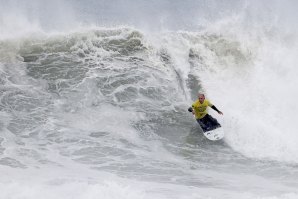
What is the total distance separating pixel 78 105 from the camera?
51.0 ft

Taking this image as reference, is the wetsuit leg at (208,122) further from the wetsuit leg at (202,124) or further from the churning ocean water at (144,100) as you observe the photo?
the churning ocean water at (144,100)

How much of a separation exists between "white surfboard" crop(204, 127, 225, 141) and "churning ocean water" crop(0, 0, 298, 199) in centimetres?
18

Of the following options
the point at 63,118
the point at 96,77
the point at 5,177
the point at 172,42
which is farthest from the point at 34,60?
the point at 5,177

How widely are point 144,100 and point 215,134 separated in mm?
2776

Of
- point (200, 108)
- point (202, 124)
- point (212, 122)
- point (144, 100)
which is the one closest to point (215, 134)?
point (212, 122)

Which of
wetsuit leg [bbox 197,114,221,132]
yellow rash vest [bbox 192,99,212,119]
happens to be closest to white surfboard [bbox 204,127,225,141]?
wetsuit leg [bbox 197,114,221,132]

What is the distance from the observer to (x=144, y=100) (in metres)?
16.0

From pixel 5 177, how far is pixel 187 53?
9.17 meters

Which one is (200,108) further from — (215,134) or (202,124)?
(215,134)

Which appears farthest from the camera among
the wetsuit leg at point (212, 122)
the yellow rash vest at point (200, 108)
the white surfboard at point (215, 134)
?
the wetsuit leg at point (212, 122)

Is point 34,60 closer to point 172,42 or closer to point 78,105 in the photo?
point 78,105

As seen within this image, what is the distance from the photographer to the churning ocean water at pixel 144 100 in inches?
460

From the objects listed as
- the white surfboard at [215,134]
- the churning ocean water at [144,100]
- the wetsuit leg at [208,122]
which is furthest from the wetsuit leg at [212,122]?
the churning ocean water at [144,100]

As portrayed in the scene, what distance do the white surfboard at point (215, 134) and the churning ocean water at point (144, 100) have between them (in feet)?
0.59
